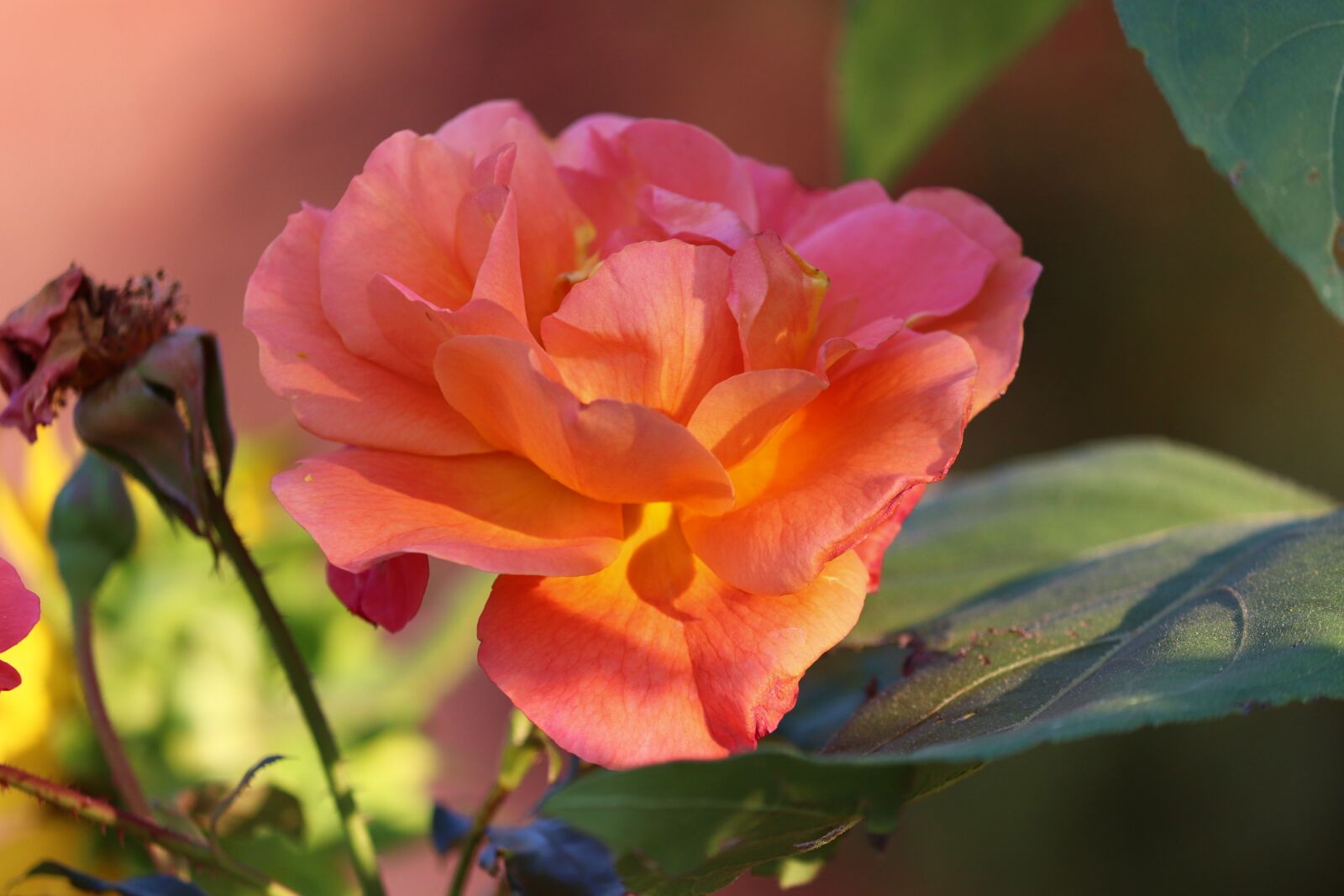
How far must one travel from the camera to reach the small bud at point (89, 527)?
0.36 m

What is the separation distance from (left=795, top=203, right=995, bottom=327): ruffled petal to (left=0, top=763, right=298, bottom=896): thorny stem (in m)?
0.20

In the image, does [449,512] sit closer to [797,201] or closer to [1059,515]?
[797,201]

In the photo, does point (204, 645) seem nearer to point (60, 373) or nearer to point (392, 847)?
point (392, 847)

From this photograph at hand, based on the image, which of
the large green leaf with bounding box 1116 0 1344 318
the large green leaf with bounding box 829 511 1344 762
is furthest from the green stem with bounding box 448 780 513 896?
the large green leaf with bounding box 1116 0 1344 318

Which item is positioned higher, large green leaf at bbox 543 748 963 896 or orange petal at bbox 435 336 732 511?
orange petal at bbox 435 336 732 511

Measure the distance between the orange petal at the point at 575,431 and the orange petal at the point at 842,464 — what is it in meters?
0.01

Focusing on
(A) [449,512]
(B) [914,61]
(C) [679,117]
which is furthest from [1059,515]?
(C) [679,117]

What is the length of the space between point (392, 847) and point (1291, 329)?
134 centimetres

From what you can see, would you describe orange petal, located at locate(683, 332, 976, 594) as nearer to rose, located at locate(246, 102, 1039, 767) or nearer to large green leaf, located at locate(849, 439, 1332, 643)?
rose, located at locate(246, 102, 1039, 767)

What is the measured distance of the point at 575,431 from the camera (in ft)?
0.79

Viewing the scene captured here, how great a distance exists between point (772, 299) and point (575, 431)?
0.05 m

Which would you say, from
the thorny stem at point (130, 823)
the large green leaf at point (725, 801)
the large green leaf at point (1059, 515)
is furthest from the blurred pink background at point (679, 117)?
the large green leaf at point (725, 801)

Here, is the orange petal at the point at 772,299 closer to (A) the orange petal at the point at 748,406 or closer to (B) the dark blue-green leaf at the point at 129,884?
(A) the orange petal at the point at 748,406

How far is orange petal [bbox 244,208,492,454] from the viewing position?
27 cm
